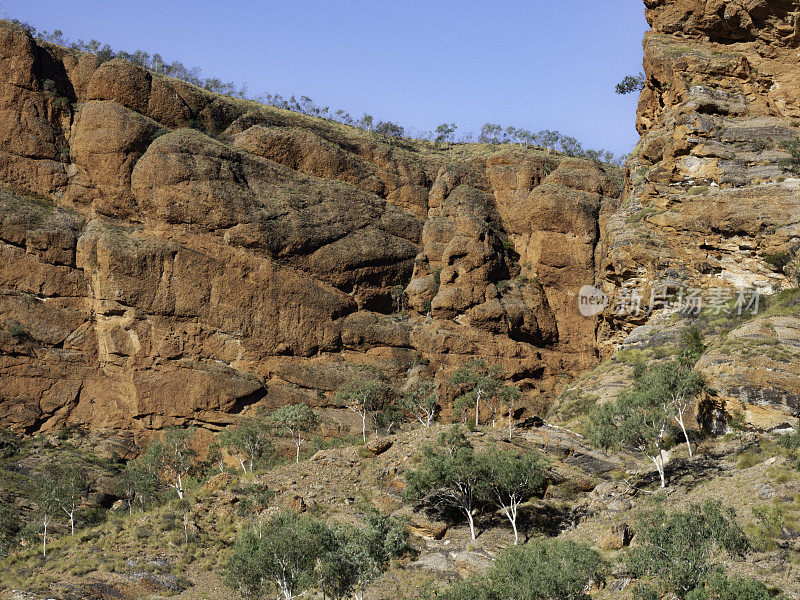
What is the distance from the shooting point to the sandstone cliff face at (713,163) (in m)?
52.2

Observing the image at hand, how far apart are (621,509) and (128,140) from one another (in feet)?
206

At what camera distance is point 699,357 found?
1762 inches

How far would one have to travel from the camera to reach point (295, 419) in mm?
62281

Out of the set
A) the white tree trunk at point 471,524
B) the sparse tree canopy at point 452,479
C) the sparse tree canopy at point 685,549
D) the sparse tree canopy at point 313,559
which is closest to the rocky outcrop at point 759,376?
the sparse tree canopy at point 685,549

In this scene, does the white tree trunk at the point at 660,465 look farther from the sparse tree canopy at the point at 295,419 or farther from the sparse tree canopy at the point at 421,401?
the sparse tree canopy at the point at 421,401

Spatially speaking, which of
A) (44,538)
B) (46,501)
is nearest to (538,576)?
(44,538)

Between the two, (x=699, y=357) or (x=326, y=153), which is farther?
(x=326, y=153)

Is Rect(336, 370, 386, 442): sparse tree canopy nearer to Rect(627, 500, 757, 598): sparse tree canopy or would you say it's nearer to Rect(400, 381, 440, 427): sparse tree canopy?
Rect(400, 381, 440, 427): sparse tree canopy

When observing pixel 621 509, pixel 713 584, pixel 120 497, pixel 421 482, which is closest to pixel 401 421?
pixel 120 497

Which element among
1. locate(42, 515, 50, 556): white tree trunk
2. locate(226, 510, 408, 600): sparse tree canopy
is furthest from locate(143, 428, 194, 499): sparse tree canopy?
locate(226, 510, 408, 600): sparse tree canopy

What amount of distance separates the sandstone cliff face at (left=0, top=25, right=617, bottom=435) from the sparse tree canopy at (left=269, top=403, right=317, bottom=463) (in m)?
6.82

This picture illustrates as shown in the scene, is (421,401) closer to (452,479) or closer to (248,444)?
(248,444)

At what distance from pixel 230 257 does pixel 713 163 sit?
146 ft

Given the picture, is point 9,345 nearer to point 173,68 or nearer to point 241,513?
point 241,513
